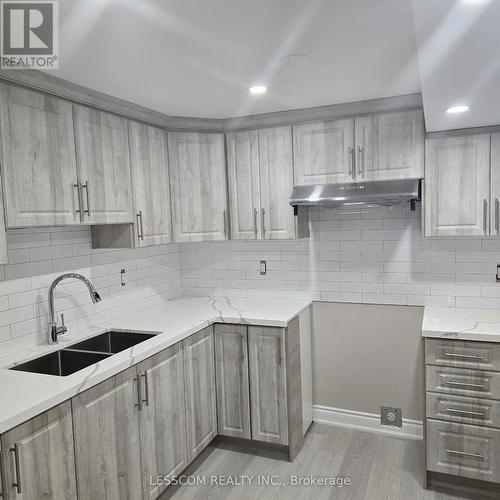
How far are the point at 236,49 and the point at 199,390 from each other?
6.76 ft

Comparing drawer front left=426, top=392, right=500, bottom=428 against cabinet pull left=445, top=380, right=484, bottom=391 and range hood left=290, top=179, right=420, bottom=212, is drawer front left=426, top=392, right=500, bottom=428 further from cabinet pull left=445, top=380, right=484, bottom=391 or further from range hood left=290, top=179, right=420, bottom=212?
range hood left=290, top=179, right=420, bottom=212

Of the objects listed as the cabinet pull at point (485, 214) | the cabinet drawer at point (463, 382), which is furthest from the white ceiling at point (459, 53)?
the cabinet drawer at point (463, 382)

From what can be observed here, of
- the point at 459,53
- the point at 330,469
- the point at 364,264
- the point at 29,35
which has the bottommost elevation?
the point at 330,469

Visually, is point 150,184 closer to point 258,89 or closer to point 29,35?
point 258,89

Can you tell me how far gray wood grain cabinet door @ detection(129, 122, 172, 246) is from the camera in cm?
294

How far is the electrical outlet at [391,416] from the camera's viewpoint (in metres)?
3.32

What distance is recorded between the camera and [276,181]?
3.24 metres

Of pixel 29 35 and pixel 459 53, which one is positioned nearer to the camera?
pixel 459 53

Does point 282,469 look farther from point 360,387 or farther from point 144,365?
point 144,365

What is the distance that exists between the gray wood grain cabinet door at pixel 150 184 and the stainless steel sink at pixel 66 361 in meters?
0.80

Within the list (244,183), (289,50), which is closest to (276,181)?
(244,183)

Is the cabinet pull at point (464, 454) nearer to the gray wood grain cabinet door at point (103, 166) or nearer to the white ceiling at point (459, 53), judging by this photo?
the white ceiling at point (459, 53)

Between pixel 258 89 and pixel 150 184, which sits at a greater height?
pixel 258 89

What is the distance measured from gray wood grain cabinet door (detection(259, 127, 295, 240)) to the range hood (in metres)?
0.16
